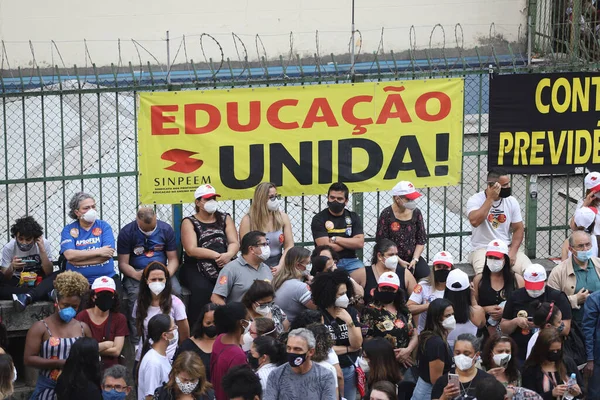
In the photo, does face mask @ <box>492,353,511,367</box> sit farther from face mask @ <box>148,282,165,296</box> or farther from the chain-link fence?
the chain-link fence

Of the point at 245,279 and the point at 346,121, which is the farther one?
the point at 346,121

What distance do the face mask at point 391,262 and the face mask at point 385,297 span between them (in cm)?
78

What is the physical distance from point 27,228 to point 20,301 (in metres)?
0.70

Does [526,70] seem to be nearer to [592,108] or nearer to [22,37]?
[592,108]

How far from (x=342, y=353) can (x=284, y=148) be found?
2.78 metres

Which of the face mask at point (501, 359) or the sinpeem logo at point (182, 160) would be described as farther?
the sinpeem logo at point (182, 160)

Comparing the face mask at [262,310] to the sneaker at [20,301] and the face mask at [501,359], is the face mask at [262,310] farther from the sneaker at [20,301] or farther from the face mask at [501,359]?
the sneaker at [20,301]

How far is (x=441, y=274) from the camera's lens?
10.4 meters

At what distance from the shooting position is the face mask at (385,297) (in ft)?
32.5

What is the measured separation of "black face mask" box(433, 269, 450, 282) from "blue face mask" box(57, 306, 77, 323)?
10.7 feet

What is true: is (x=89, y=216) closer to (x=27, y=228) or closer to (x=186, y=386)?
(x=27, y=228)

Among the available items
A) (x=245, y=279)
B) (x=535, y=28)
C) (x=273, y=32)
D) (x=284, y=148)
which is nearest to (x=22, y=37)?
(x=273, y=32)

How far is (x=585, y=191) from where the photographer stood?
1195 centimetres

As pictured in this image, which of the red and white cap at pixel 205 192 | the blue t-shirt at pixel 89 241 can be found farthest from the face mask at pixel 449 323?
the blue t-shirt at pixel 89 241
